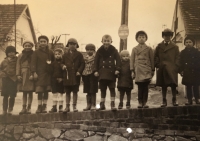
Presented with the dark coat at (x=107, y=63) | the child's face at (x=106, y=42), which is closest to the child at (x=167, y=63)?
the dark coat at (x=107, y=63)

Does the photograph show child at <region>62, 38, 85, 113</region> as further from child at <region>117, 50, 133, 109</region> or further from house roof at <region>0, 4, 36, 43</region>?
house roof at <region>0, 4, 36, 43</region>

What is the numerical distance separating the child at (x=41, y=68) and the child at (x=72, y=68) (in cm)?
30

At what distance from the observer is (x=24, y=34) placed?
645 centimetres

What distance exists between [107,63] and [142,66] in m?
0.52

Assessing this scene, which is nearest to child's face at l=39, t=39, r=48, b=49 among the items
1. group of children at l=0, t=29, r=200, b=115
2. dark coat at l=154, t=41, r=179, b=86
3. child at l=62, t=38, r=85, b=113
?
group of children at l=0, t=29, r=200, b=115

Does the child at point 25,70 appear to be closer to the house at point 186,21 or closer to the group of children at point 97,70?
the group of children at point 97,70

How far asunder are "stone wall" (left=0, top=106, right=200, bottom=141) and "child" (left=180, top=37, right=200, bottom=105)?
464mm

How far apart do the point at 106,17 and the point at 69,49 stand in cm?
83

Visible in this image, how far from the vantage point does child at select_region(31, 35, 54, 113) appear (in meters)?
4.37

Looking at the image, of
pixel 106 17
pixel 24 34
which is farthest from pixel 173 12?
pixel 24 34

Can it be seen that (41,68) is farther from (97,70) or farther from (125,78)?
(125,78)

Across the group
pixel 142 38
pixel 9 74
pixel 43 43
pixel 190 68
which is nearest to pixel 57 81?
pixel 43 43

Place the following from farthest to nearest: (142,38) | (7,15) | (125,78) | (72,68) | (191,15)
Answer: (7,15), (191,15), (72,68), (125,78), (142,38)

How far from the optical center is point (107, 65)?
408 centimetres
